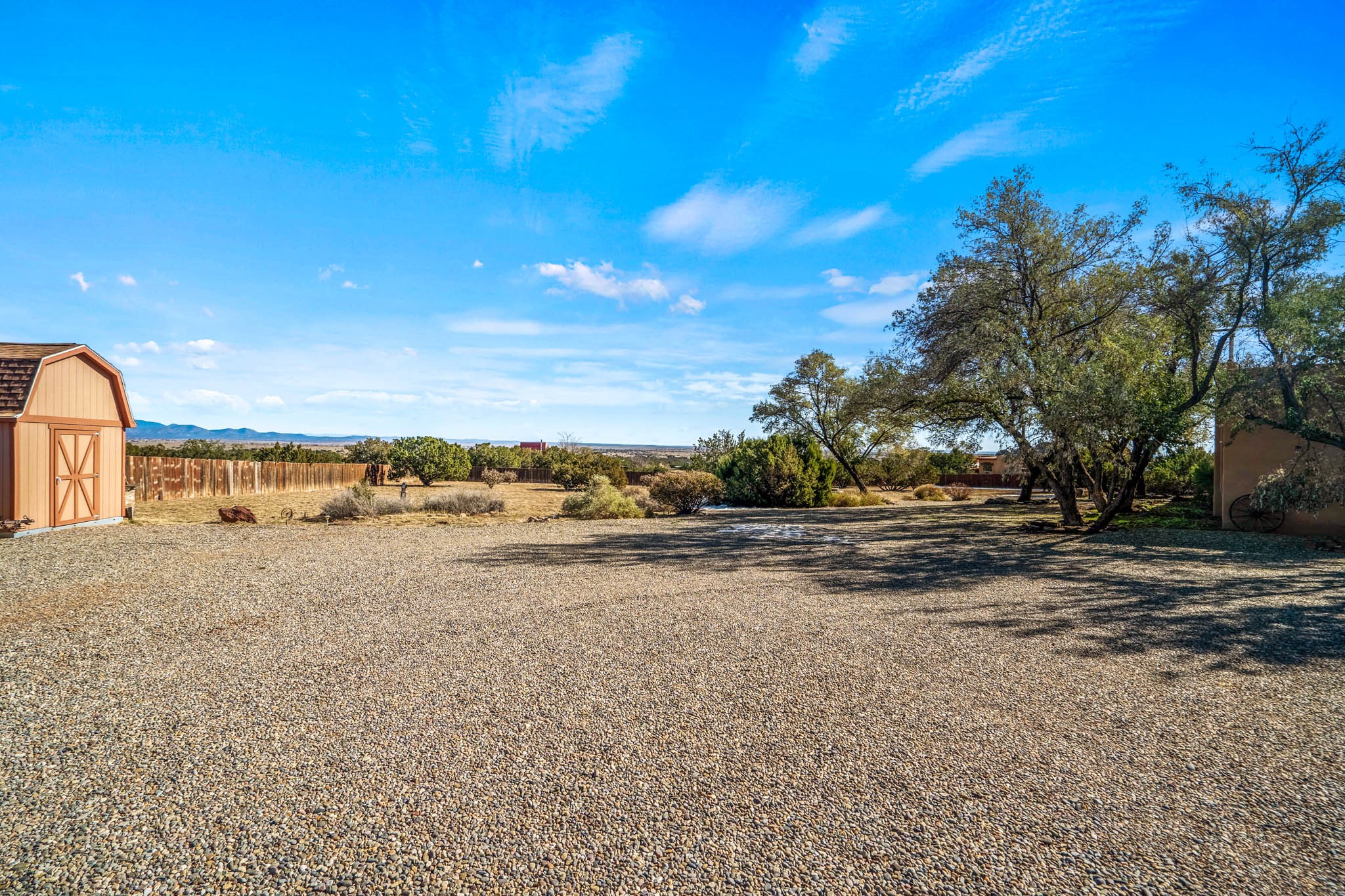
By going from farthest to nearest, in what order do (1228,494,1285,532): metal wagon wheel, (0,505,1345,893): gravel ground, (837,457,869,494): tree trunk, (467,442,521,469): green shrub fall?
(467,442,521,469): green shrub < (837,457,869,494): tree trunk < (1228,494,1285,532): metal wagon wheel < (0,505,1345,893): gravel ground

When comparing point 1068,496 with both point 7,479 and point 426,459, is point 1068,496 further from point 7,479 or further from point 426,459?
point 426,459

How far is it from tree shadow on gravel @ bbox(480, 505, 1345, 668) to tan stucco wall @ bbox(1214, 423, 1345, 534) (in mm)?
1269

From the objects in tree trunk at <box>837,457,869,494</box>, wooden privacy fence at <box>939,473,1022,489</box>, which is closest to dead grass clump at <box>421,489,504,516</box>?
tree trunk at <box>837,457,869,494</box>

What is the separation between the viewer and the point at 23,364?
42.1 feet

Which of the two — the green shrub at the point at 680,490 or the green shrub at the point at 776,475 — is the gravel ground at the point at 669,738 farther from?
the green shrub at the point at 776,475

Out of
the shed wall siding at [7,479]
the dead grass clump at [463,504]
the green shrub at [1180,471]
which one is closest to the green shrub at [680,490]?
the dead grass clump at [463,504]

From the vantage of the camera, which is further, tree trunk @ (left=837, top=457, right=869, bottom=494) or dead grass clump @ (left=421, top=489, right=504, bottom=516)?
tree trunk @ (left=837, top=457, right=869, bottom=494)

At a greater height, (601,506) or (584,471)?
(584,471)

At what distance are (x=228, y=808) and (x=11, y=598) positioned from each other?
6.73m

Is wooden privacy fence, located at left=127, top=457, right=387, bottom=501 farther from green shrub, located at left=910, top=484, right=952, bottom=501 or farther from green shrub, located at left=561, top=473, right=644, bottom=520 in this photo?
green shrub, located at left=910, top=484, right=952, bottom=501

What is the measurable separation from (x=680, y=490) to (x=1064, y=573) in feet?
38.7

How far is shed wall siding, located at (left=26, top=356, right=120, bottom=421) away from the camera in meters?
12.9

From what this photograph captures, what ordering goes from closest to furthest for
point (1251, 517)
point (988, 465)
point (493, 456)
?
A: point (1251, 517) → point (493, 456) → point (988, 465)

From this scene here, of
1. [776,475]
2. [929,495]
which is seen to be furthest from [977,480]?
[776,475]
